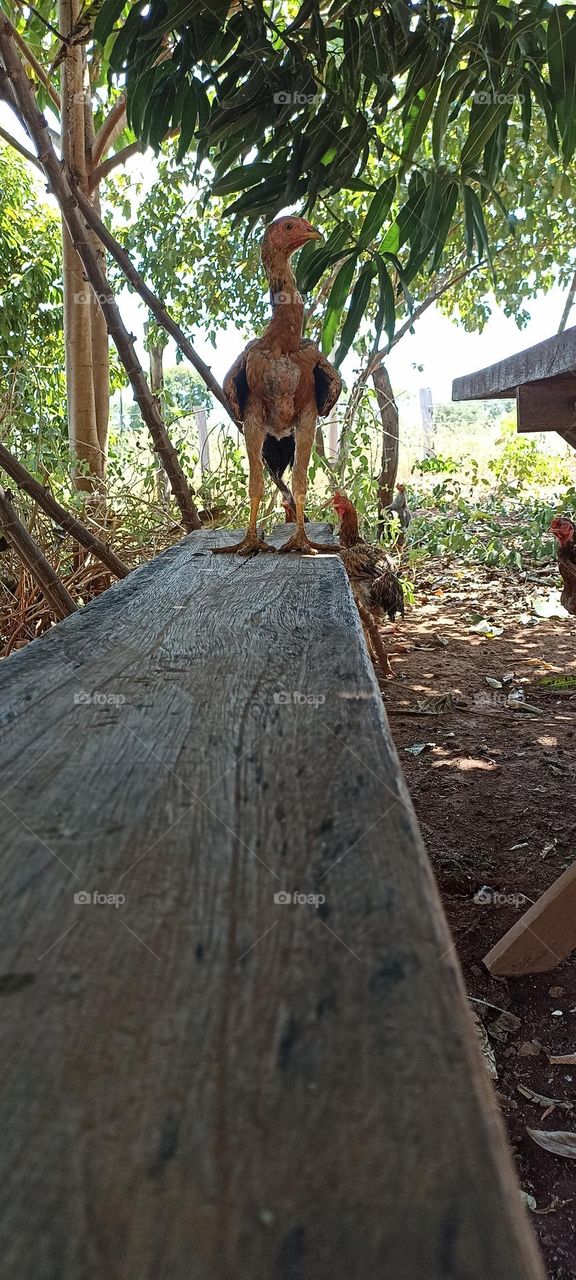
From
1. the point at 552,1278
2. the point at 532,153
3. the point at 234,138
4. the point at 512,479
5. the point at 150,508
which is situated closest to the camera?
the point at 552,1278

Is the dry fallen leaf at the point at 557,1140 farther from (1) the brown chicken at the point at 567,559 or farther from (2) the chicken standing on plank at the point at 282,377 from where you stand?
(1) the brown chicken at the point at 567,559

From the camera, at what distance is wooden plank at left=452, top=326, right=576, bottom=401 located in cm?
195

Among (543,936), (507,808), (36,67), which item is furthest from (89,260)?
(543,936)

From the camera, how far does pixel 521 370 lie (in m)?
2.28

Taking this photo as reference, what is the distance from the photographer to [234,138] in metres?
2.27

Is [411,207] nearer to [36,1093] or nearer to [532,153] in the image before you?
[36,1093]

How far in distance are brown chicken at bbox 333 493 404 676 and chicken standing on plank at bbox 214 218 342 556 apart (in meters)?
1.85

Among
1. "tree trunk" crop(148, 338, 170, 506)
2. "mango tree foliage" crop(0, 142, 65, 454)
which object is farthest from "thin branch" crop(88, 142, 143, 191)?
"mango tree foliage" crop(0, 142, 65, 454)

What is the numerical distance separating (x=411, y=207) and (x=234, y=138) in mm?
560

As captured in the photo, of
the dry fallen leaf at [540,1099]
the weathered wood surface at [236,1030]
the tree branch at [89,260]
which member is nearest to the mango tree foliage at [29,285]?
the tree branch at [89,260]

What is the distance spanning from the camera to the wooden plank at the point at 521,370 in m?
1.95

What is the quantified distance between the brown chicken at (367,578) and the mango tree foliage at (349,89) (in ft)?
6.10

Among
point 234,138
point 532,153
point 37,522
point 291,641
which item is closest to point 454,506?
point 532,153

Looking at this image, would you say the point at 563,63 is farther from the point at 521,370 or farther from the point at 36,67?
the point at 36,67
